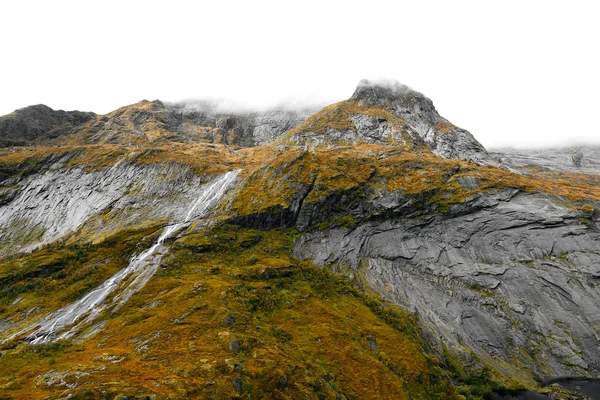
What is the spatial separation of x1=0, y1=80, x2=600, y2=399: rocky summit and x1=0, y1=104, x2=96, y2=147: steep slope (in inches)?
2241

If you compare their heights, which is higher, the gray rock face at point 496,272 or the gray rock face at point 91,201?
the gray rock face at point 91,201

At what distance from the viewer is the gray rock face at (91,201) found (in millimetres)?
73875

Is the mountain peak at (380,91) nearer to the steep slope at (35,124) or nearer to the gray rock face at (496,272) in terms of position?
the gray rock face at (496,272)

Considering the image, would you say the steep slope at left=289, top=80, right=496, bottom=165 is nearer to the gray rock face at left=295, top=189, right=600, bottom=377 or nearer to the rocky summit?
the rocky summit

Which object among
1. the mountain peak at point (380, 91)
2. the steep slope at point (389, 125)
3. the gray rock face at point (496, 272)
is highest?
the mountain peak at point (380, 91)

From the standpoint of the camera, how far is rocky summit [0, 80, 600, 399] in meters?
28.5

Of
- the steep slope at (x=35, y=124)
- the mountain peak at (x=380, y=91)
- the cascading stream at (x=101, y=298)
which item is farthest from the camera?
the mountain peak at (x=380, y=91)

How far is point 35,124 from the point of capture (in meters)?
150

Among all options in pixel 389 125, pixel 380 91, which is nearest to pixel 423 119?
pixel 389 125

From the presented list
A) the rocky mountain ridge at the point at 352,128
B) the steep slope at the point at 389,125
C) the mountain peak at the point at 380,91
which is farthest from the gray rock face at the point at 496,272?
the mountain peak at the point at 380,91

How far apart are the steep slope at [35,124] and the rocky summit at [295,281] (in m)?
56.9

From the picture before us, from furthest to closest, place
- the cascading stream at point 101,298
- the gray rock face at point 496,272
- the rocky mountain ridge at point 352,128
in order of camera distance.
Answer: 1. the rocky mountain ridge at point 352,128
2. the gray rock face at point 496,272
3. the cascading stream at point 101,298

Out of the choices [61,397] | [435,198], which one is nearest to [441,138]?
[435,198]

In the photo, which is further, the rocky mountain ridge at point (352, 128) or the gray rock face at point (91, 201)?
the rocky mountain ridge at point (352, 128)
